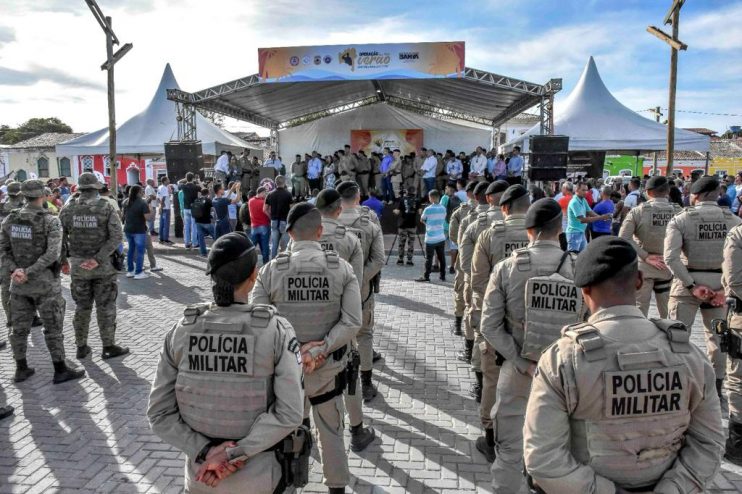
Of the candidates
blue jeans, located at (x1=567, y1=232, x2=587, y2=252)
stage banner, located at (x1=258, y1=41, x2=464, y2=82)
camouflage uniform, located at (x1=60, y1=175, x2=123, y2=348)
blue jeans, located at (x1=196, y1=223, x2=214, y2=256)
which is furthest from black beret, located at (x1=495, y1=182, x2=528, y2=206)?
stage banner, located at (x1=258, y1=41, x2=464, y2=82)

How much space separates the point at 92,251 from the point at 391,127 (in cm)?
2101

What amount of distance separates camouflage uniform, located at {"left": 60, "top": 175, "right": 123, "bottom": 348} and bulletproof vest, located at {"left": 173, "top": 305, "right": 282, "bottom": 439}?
15.0 ft

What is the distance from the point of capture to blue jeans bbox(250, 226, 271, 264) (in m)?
12.2

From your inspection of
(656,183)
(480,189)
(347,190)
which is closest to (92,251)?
(347,190)

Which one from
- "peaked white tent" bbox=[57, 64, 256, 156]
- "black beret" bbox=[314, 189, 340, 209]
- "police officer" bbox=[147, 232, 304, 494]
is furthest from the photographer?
"peaked white tent" bbox=[57, 64, 256, 156]

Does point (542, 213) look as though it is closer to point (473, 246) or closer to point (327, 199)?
point (327, 199)

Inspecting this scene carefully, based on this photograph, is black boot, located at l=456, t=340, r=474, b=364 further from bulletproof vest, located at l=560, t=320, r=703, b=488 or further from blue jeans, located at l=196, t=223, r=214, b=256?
blue jeans, located at l=196, t=223, r=214, b=256

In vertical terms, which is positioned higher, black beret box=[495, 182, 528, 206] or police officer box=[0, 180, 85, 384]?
black beret box=[495, 182, 528, 206]

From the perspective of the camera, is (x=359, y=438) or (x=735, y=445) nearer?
(x=735, y=445)

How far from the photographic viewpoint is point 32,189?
5672 mm

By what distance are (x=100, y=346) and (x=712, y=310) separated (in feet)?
23.0

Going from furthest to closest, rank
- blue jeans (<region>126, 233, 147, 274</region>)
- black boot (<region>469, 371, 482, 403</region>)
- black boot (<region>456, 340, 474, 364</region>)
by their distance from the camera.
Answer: blue jeans (<region>126, 233, 147, 274</region>) → black boot (<region>456, 340, 474, 364</region>) → black boot (<region>469, 371, 482, 403</region>)

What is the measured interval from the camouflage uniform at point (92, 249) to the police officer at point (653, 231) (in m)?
5.94

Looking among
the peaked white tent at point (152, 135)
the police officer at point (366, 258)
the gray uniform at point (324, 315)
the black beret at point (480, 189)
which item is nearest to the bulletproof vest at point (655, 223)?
the black beret at point (480, 189)
